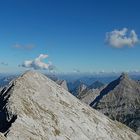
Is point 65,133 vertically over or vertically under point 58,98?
under

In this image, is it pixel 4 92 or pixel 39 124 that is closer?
pixel 39 124

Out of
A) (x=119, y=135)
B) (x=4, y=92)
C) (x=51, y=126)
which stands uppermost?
(x=4, y=92)

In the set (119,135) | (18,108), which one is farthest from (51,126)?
(119,135)

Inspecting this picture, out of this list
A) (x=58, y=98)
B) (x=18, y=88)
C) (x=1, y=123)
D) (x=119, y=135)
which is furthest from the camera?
(x=119, y=135)

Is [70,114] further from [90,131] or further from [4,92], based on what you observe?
[4,92]

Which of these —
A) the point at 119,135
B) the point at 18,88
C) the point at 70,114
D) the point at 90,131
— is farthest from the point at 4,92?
the point at 119,135

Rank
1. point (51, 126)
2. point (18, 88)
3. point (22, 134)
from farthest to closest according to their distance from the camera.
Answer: point (18, 88) < point (51, 126) < point (22, 134)
